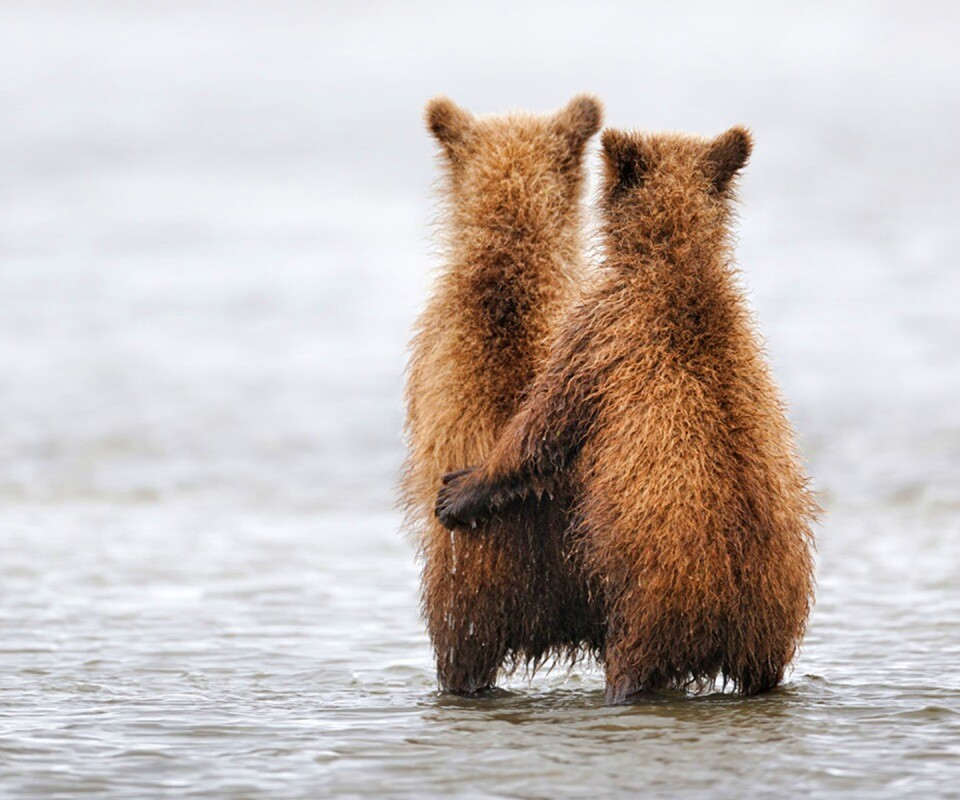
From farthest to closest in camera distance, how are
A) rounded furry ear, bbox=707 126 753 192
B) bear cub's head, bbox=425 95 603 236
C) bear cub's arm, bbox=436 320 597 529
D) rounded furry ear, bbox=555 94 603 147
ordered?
1. rounded furry ear, bbox=555 94 603 147
2. bear cub's head, bbox=425 95 603 236
3. rounded furry ear, bbox=707 126 753 192
4. bear cub's arm, bbox=436 320 597 529

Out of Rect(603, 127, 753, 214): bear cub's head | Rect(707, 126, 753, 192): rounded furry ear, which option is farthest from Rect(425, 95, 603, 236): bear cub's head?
Rect(707, 126, 753, 192): rounded furry ear

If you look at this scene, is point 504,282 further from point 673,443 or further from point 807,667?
point 807,667

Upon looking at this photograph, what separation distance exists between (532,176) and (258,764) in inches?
94.0

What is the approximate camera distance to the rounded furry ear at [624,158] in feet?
19.1

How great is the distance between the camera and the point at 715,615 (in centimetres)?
549

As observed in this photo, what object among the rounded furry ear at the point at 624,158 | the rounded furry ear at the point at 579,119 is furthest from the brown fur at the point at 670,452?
the rounded furry ear at the point at 579,119

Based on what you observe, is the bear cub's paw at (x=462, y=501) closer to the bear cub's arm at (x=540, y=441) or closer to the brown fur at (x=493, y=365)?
the bear cub's arm at (x=540, y=441)

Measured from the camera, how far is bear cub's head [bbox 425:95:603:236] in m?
6.32

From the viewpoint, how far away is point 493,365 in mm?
6105

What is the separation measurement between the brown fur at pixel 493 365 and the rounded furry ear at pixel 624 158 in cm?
50

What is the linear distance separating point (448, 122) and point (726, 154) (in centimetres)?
116

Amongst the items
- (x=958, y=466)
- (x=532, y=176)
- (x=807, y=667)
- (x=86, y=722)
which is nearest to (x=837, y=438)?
(x=958, y=466)

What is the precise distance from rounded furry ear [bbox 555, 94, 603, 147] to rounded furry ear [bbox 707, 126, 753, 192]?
27.4 inches

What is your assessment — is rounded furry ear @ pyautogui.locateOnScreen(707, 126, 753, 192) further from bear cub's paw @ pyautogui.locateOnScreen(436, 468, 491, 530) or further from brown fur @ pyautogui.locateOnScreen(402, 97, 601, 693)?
bear cub's paw @ pyautogui.locateOnScreen(436, 468, 491, 530)
